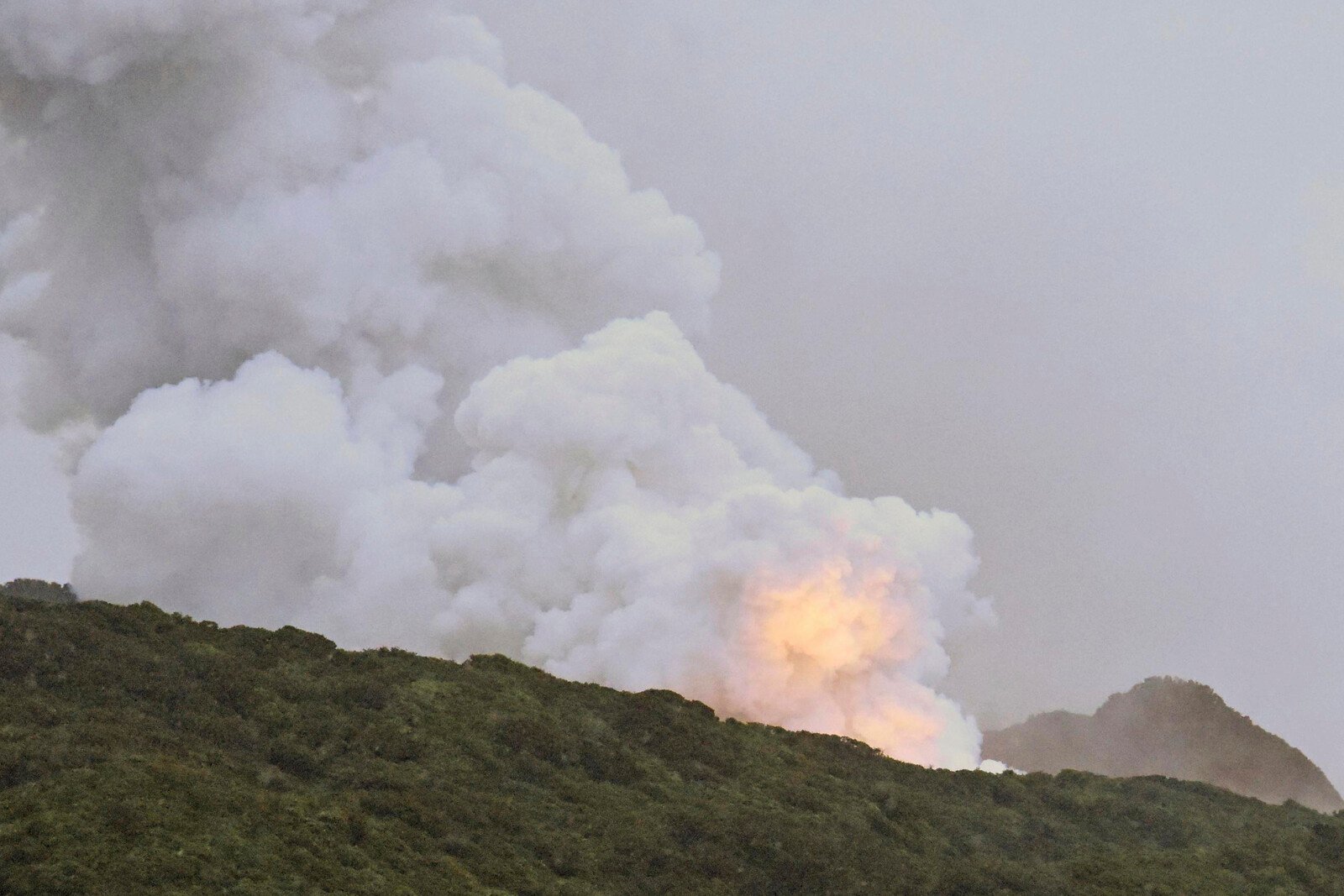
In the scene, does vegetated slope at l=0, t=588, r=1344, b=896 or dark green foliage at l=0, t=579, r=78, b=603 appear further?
dark green foliage at l=0, t=579, r=78, b=603

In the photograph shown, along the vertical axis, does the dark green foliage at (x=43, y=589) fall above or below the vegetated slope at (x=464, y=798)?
above

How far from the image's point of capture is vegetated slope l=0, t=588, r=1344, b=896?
21.2 m

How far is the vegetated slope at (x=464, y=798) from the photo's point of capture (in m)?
21.2

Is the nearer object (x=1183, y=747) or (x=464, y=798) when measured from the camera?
(x=464, y=798)

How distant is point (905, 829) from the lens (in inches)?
1351

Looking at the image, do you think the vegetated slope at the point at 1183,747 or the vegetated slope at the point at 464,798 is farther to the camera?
the vegetated slope at the point at 1183,747

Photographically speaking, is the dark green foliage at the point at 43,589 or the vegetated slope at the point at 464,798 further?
the dark green foliage at the point at 43,589

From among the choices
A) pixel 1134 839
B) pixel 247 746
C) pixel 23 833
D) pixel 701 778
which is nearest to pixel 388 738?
pixel 247 746

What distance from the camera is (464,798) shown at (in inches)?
1091

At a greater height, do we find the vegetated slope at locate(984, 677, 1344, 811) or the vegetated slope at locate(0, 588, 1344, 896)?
the vegetated slope at locate(984, 677, 1344, 811)

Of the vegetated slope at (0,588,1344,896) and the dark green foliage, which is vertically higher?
the dark green foliage

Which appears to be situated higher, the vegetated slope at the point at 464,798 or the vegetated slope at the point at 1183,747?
the vegetated slope at the point at 1183,747

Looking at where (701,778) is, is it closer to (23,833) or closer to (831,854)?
(831,854)

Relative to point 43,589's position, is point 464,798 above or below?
below
